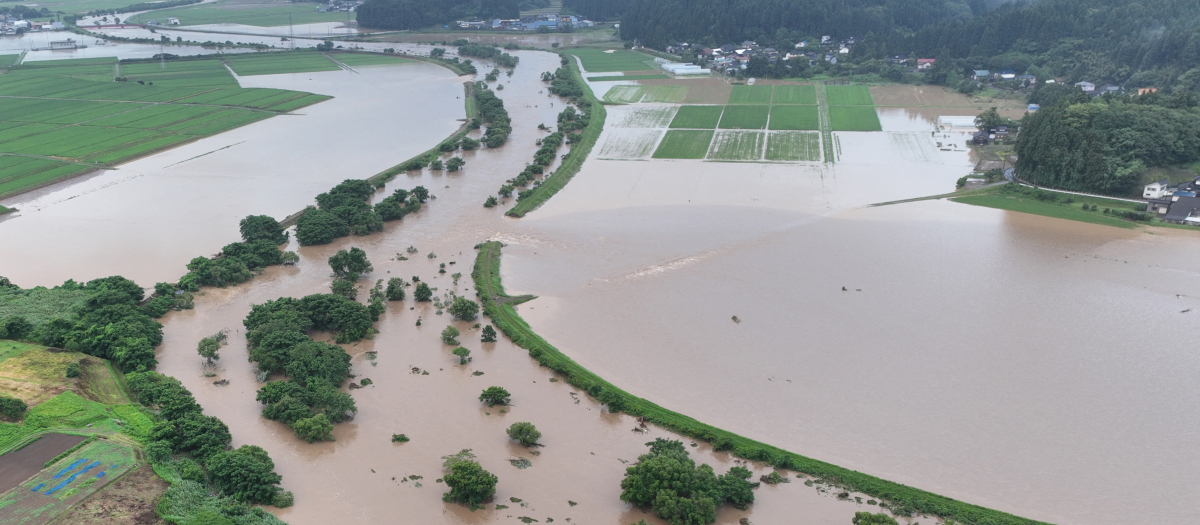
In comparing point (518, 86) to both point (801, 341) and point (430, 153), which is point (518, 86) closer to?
point (430, 153)

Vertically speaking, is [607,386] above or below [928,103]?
below

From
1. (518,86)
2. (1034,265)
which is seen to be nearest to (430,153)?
(518,86)

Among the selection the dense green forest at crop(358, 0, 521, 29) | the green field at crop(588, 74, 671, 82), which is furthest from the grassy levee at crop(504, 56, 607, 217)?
the dense green forest at crop(358, 0, 521, 29)

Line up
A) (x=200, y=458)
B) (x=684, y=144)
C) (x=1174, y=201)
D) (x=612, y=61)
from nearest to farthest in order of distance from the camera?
(x=200, y=458), (x=1174, y=201), (x=684, y=144), (x=612, y=61)

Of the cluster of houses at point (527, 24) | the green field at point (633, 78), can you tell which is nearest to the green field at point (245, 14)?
the cluster of houses at point (527, 24)

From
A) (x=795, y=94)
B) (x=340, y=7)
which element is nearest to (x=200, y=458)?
(x=795, y=94)

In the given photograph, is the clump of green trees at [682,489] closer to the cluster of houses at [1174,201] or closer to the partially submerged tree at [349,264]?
the partially submerged tree at [349,264]

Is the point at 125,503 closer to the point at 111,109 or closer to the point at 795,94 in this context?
the point at 111,109
